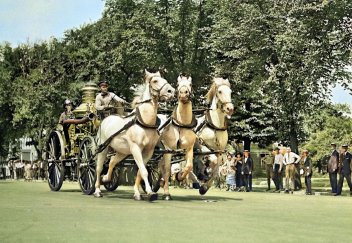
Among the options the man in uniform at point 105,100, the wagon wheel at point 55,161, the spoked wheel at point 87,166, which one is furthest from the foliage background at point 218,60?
the wagon wheel at point 55,161

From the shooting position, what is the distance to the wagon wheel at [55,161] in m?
20.9

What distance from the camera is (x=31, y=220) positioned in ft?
33.8

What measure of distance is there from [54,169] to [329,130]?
24.4 m

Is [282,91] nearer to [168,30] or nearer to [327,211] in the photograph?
[168,30]

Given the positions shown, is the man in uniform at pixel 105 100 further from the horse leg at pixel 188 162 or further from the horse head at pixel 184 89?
the horse leg at pixel 188 162

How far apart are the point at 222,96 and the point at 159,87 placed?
1935 millimetres

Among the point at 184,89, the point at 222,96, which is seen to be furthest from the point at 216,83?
the point at 184,89

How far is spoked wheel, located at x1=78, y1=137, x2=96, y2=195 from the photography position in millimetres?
18844

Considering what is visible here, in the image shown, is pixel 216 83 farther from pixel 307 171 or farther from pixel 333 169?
pixel 307 171

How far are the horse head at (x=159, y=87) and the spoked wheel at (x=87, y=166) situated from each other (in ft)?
11.0

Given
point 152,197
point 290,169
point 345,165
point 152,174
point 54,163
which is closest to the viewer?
point 152,197

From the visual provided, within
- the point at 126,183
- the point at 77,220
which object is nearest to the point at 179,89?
the point at 77,220

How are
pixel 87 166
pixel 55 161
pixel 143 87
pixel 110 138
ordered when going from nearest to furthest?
pixel 143 87 < pixel 110 138 < pixel 87 166 < pixel 55 161

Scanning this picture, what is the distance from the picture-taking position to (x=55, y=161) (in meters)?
21.2
